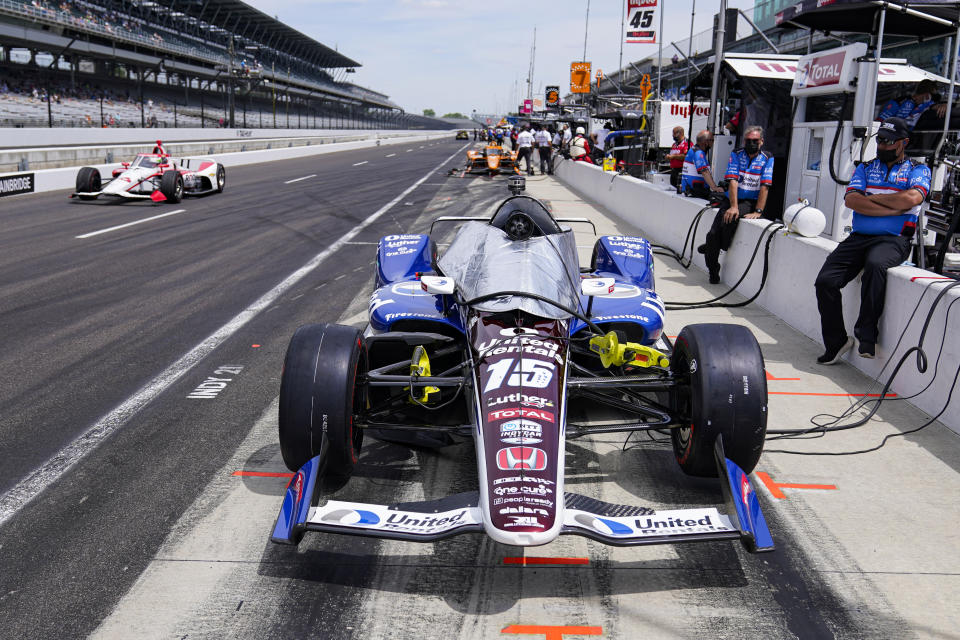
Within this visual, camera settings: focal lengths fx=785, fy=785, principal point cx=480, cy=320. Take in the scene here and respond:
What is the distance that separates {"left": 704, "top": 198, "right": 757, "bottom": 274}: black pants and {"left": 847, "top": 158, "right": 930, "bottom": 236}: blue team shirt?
3.21 metres

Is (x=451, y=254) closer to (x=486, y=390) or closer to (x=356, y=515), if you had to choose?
(x=486, y=390)

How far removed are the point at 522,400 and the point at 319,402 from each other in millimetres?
→ 990

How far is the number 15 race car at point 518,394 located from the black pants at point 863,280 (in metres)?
1.83

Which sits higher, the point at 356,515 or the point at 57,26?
the point at 57,26

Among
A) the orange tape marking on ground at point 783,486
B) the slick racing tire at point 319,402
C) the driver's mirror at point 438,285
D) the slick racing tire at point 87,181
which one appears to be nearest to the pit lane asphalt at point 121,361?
the slick racing tire at point 319,402

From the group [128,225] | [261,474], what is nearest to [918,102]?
[261,474]

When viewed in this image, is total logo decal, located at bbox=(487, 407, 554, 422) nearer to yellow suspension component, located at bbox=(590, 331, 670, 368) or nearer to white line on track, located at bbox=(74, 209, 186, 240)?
yellow suspension component, located at bbox=(590, 331, 670, 368)

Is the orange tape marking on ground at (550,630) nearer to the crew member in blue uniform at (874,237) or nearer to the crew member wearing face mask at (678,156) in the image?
the crew member in blue uniform at (874,237)

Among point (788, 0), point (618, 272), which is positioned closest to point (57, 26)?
point (788, 0)

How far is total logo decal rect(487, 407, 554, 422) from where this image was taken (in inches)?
133

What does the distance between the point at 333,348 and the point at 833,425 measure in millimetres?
3317

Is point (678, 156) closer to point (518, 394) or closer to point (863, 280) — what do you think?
point (863, 280)

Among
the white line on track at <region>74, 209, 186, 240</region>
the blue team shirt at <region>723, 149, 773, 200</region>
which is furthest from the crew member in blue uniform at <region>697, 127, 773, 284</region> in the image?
the white line on track at <region>74, 209, 186, 240</region>

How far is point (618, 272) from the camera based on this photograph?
6387mm
